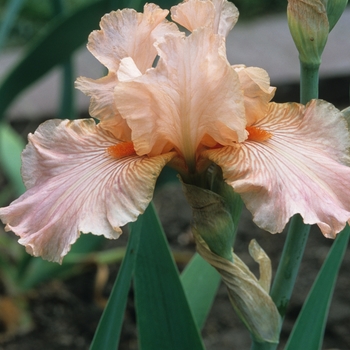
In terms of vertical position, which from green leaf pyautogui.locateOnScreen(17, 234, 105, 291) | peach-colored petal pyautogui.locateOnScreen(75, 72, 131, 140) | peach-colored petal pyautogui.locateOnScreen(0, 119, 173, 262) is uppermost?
peach-colored petal pyautogui.locateOnScreen(75, 72, 131, 140)

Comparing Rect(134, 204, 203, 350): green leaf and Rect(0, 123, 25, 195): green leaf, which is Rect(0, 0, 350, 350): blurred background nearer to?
Rect(0, 123, 25, 195): green leaf

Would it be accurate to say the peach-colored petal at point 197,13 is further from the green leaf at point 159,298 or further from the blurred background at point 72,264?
the blurred background at point 72,264

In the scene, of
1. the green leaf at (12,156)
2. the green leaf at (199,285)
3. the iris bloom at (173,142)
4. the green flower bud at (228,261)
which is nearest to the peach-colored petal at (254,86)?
the iris bloom at (173,142)

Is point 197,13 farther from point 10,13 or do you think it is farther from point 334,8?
point 10,13

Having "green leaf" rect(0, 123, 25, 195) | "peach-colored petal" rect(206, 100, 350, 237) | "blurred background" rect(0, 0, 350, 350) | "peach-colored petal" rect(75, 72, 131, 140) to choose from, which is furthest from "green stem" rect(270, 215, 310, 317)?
"green leaf" rect(0, 123, 25, 195)

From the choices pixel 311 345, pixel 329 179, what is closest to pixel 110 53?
pixel 329 179

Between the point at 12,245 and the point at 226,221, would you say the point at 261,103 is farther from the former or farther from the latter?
the point at 12,245
